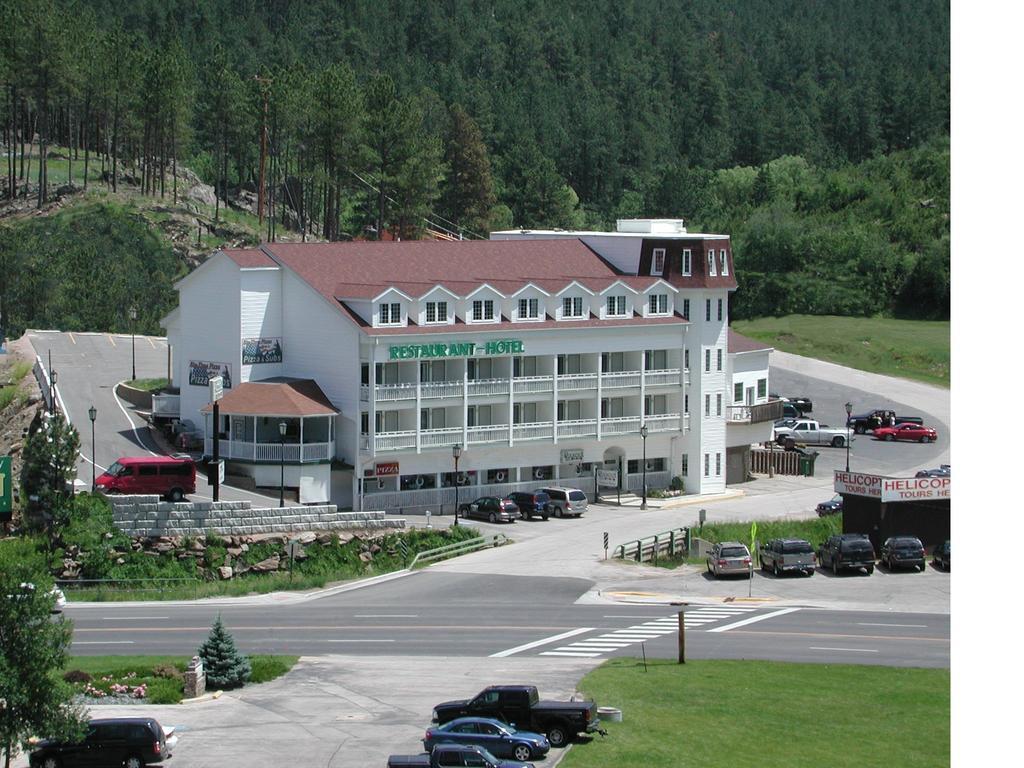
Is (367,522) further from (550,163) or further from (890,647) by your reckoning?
(550,163)

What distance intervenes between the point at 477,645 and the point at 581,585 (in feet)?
37.5


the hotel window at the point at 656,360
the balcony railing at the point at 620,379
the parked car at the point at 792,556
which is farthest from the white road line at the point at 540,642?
the hotel window at the point at 656,360

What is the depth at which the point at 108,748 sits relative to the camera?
4378cm

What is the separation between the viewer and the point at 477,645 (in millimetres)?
58812

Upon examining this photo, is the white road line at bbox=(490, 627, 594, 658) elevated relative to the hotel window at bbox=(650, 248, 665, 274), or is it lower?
lower

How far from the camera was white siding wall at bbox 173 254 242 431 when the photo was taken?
8394 centimetres

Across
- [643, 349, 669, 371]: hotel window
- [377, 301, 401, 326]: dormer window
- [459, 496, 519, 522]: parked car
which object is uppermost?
[377, 301, 401, 326]: dormer window

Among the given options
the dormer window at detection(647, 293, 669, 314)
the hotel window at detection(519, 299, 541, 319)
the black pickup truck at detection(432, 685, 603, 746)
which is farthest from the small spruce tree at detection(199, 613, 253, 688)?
the dormer window at detection(647, 293, 669, 314)

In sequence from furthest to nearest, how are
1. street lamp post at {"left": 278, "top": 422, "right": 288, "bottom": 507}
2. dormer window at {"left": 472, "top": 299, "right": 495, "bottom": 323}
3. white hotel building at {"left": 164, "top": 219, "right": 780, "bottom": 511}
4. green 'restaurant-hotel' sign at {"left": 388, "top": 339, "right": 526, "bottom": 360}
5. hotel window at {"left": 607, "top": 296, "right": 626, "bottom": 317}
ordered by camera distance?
hotel window at {"left": 607, "top": 296, "right": 626, "bottom": 317} → dormer window at {"left": 472, "top": 299, "right": 495, "bottom": 323} → green 'restaurant-hotel' sign at {"left": 388, "top": 339, "right": 526, "bottom": 360} → white hotel building at {"left": 164, "top": 219, "right": 780, "bottom": 511} → street lamp post at {"left": 278, "top": 422, "right": 288, "bottom": 507}

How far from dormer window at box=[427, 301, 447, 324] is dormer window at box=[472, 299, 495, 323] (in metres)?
1.52

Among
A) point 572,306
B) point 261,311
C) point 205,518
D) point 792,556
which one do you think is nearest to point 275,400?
point 261,311

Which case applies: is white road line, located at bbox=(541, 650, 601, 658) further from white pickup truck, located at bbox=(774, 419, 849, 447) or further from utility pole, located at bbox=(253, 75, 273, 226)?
utility pole, located at bbox=(253, 75, 273, 226)

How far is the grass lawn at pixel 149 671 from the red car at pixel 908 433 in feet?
188


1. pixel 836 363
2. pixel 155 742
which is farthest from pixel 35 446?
pixel 836 363
